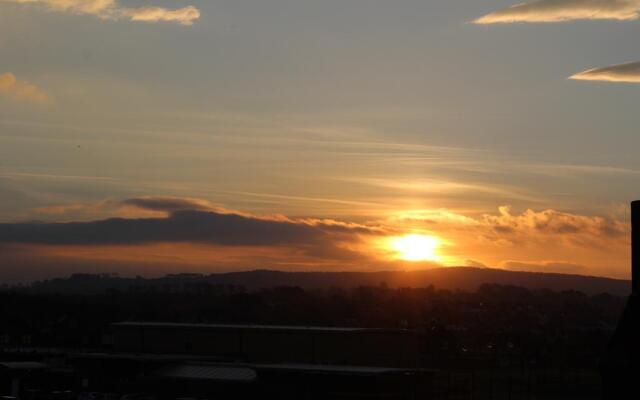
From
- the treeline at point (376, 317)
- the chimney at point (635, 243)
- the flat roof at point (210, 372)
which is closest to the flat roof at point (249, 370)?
the flat roof at point (210, 372)

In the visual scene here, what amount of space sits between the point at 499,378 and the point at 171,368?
913 inches

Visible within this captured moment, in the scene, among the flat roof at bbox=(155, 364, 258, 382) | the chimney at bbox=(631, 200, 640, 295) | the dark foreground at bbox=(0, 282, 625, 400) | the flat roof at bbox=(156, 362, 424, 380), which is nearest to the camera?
the chimney at bbox=(631, 200, 640, 295)

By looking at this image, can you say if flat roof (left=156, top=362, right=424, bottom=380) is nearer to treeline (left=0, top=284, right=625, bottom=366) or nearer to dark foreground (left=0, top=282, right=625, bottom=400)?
dark foreground (left=0, top=282, right=625, bottom=400)

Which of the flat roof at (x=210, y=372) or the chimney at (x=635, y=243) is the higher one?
the chimney at (x=635, y=243)

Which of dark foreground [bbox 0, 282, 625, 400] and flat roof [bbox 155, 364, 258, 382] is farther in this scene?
flat roof [bbox 155, 364, 258, 382]

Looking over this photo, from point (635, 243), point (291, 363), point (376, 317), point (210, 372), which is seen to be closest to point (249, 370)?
point (210, 372)

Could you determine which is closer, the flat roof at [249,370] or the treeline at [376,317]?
the flat roof at [249,370]

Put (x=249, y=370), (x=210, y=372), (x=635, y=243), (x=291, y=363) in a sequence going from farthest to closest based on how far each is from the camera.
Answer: (x=291, y=363) < (x=210, y=372) < (x=249, y=370) < (x=635, y=243)

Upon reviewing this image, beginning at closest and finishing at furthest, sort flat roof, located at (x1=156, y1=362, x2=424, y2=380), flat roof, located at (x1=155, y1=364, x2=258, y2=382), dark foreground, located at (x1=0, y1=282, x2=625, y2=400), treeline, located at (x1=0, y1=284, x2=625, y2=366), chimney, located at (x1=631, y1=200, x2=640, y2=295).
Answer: chimney, located at (x1=631, y1=200, x2=640, y2=295), flat roof, located at (x1=156, y1=362, x2=424, y2=380), dark foreground, located at (x1=0, y1=282, x2=625, y2=400), flat roof, located at (x1=155, y1=364, x2=258, y2=382), treeline, located at (x1=0, y1=284, x2=625, y2=366)

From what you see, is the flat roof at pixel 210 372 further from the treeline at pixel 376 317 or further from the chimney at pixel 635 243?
the chimney at pixel 635 243

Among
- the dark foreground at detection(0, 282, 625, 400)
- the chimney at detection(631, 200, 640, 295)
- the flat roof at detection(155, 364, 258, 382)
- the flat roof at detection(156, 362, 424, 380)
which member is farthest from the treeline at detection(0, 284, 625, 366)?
the chimney at detection(631, 200, 640, 295)

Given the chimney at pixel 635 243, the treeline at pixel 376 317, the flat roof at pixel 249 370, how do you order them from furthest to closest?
the treeline at pixel 376 317
the flat roof at pixel 249 370
the chimney at pixel 635 243

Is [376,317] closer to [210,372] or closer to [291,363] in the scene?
[291,363]

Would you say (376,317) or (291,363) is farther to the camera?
(376,317)
